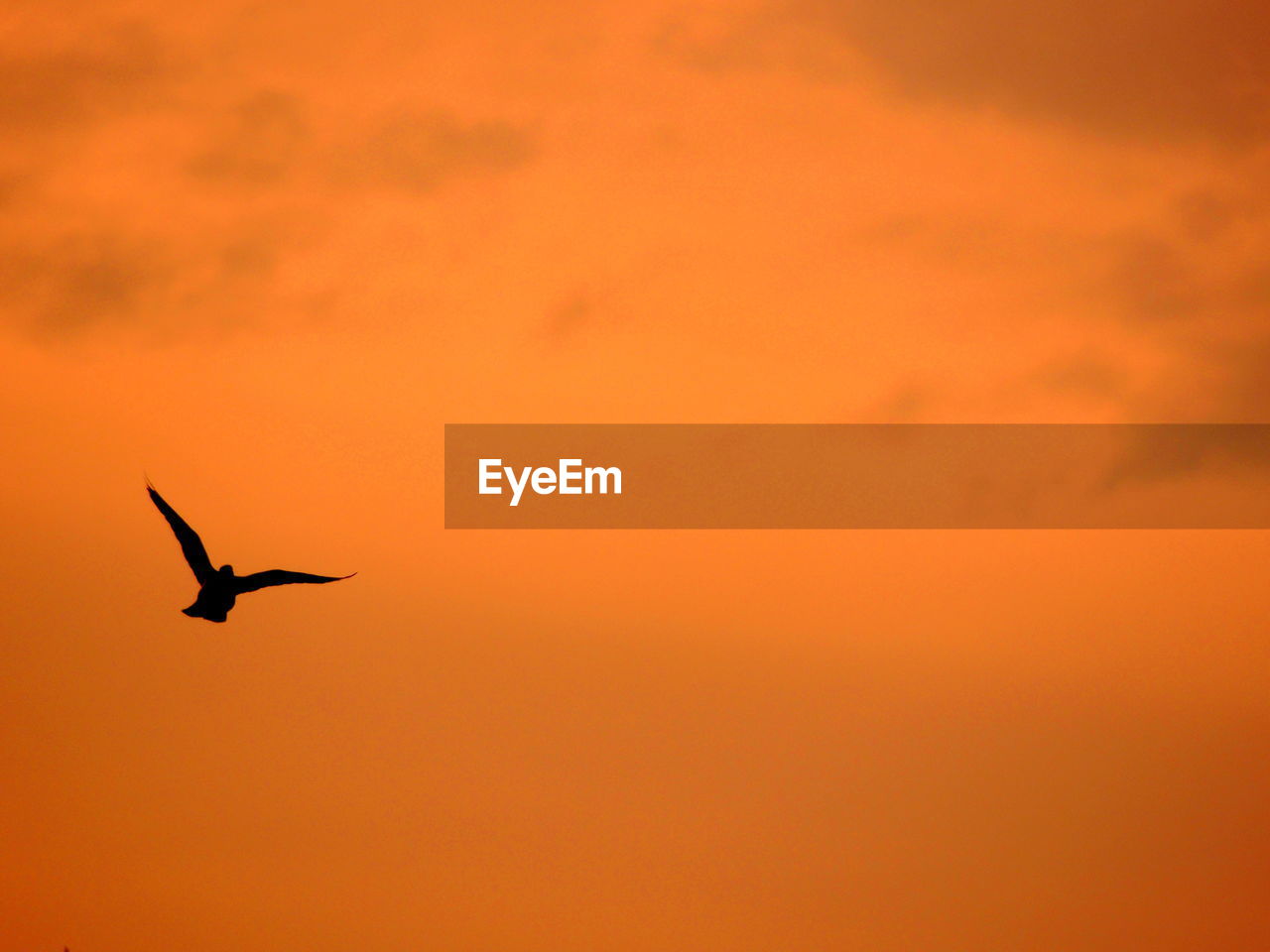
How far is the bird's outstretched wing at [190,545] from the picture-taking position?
32.6 metres

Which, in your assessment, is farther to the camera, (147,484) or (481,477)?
(481,477)

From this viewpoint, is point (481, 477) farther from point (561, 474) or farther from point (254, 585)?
point (254, 585)

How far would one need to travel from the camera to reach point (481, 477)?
63125 mm

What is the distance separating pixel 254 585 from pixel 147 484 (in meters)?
4.49

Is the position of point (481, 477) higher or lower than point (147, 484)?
higher

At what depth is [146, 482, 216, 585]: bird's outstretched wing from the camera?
32.6 m

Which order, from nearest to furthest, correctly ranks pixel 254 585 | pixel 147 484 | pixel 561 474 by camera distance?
pixel 147 484, pixel 254 585, pixel 561 474

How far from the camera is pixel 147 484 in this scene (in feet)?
101

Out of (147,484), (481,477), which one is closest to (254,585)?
(147,484)

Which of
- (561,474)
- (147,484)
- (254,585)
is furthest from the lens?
(561,474)

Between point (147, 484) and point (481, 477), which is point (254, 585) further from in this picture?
point (481, 477)

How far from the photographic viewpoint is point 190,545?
3366 centimetres

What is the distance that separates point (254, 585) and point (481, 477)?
28987 millimetres

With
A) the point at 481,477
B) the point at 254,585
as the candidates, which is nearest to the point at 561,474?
the point at 481,477
